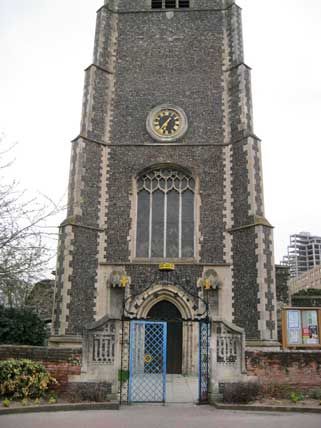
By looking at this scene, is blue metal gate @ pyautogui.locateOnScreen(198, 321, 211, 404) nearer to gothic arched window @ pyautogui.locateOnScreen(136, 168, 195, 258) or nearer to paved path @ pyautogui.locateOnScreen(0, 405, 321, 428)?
paved path @ pyautogui.locateOnScreen(0, 405, 321, 428)

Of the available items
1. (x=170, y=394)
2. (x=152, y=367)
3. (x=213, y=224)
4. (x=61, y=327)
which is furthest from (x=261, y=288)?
(x=61, y=327)

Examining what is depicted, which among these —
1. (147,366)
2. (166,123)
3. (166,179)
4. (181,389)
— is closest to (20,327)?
(147,366)

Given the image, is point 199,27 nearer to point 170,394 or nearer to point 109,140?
point 109,140

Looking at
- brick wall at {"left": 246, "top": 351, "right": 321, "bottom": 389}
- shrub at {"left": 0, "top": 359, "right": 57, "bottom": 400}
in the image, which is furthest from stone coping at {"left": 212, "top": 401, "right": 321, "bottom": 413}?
shrub at {"left": 0, "top": 359, "right": 57, "bottom": 400}

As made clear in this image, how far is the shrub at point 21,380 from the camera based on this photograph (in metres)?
9.73

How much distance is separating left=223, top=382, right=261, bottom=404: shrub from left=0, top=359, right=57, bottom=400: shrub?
12.8 feet

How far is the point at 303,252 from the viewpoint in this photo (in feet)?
457

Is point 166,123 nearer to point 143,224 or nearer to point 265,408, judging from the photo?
point 143,224

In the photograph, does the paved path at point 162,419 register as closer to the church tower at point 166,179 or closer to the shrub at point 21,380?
the shrub at point 21,380

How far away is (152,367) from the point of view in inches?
604

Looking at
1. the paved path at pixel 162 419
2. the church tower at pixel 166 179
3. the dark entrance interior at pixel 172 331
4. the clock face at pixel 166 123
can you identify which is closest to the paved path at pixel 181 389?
the dark entrance interior at pixel 172 331

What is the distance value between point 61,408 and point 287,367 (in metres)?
5.14

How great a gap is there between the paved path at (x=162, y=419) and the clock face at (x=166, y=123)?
40.8 feet

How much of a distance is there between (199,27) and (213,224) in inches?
386
